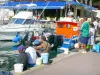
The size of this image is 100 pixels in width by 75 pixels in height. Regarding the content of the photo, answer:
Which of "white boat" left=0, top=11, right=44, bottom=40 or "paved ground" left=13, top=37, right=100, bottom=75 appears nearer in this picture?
"paved ground" left=13, top=37, right=100, bottom=75

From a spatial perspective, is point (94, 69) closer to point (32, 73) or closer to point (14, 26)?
point (32, 73)

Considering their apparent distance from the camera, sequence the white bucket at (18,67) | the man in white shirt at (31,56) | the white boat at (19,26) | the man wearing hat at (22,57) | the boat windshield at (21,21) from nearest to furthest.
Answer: the white bucket at (18,67) < the man wearing hat at (22,57) < the man in white shirt at (31,56) < the white boat at (19,26) < the boat windshield at (21,21)

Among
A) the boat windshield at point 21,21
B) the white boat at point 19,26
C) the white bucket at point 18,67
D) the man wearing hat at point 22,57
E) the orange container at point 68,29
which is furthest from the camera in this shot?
the boat windshield at point 21,21

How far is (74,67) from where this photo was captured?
39.6ft

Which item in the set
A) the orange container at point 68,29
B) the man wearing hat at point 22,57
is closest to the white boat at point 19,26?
the orange container at point 68,29

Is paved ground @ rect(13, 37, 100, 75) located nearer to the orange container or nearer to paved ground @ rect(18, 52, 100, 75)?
paved ground @ rect(18, 52, 100, 75)

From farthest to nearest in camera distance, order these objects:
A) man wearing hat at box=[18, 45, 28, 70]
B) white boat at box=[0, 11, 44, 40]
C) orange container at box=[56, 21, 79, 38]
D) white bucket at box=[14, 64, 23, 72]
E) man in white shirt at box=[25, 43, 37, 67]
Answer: white boat at box=[0, 11, 44, 40] → orange container at box=[56, 21, 79, 38] → man in white shirt at box=[25, 43, 37, 67] → man wearing hat at box=[18, 45, 28, 70] → white bucket at box=[14, 64, 23, 72]

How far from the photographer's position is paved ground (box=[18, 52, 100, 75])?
36.1 ft

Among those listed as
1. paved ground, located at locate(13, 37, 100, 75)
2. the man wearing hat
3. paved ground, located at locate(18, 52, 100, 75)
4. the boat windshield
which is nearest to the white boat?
the boat windshield

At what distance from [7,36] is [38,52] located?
37.9 ft

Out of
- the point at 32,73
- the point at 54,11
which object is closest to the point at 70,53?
the point at 32,73

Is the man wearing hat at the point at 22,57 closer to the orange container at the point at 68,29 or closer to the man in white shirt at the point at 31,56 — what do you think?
the man in white shirt at the point at 31,56

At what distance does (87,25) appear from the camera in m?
15.6

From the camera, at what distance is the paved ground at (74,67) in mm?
10992
